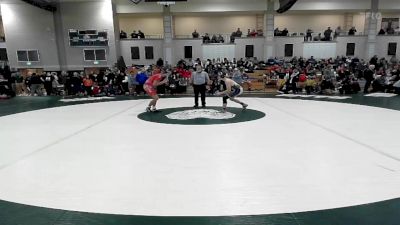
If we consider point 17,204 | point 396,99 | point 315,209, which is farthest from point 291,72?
point 17,204

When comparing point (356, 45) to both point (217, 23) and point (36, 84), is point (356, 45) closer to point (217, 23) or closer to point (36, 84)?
point (217, 23)

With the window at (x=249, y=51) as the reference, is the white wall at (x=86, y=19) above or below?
above

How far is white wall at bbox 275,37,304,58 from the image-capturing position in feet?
74.7

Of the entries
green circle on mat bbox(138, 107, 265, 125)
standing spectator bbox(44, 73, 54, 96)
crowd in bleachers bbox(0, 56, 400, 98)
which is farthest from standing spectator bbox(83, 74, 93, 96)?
green circle on mat bbox(138, 107, 265, 125)

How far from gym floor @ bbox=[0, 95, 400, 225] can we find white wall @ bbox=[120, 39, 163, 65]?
15.7m

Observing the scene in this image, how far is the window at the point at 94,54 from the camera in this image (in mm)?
20328

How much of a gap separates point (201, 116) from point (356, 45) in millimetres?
19669

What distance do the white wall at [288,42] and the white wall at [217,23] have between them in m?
4.75

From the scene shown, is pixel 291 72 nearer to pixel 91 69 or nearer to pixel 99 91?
pixel 99 91

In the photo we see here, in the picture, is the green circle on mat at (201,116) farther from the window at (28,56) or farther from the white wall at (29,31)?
the window at (28,56)

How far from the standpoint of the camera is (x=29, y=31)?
1997 centimetres

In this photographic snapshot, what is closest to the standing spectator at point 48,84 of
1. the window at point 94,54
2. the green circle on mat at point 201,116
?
the window at point 94,54

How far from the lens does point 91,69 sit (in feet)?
68.1

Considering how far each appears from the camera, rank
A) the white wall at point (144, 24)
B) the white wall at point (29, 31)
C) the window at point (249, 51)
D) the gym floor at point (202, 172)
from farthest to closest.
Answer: the white wall at point (144, 24) → the window at point (249, 51) → the white wall at point (29, 31) → the gym floor at point (202, 172)
